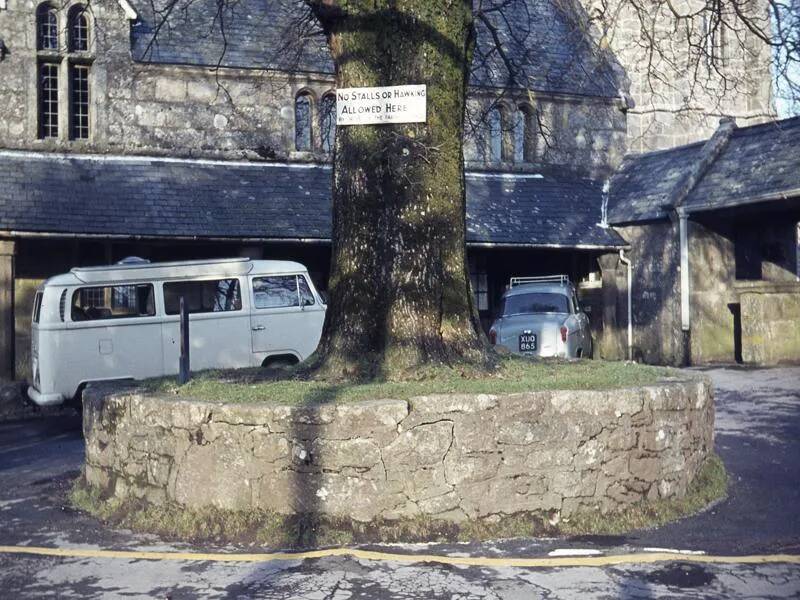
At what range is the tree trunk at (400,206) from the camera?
782 cm

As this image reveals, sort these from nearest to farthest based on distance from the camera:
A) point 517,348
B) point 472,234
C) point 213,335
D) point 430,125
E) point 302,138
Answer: point 430,125 → point 213,335 → point 517,348 → point 472,234 → point 302,138

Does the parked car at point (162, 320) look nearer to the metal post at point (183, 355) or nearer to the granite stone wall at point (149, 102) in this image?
the granite stone wall at point (149, 102)

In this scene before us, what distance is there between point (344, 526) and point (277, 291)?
28.1 feet

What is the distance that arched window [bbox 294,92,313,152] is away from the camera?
2119 cm

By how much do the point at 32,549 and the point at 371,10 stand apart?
16.0ft

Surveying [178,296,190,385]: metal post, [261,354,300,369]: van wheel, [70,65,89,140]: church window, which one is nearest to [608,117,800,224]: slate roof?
[261,354,300,369]: van wheel

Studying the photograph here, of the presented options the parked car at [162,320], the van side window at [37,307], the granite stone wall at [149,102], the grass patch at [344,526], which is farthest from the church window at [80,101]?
the grass patch at [344,526]

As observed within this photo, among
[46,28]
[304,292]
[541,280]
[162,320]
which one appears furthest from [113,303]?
[541,280]

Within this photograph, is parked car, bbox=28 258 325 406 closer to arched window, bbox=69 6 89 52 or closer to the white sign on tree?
arched window, bbox=69 6 89 52

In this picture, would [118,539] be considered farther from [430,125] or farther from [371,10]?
[371,10]

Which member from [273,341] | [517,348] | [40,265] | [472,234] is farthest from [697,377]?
[40,265]

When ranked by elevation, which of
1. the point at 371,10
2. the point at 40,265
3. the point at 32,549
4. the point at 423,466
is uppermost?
the point at 371,10

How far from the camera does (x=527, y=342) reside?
1750 cm

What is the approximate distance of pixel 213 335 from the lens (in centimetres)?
1443
